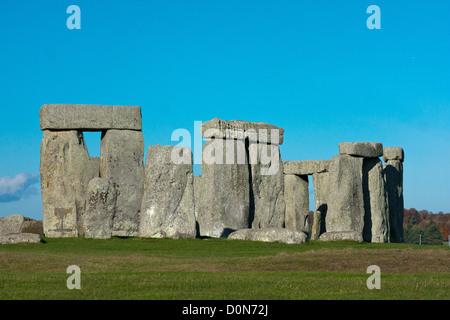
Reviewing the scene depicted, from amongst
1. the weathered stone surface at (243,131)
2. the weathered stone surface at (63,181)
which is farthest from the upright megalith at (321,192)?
the weathered stone surface at (63,181)

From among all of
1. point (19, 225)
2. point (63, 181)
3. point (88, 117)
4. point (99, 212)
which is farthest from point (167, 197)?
point (19, 225)

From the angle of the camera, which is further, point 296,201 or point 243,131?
point 296,201

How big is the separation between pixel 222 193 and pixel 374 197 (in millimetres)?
5752

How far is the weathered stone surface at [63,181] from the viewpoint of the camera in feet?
82.6

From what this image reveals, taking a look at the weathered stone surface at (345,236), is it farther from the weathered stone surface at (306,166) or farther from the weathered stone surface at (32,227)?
the weathered stone surface at (32,227)

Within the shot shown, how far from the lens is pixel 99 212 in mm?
22672

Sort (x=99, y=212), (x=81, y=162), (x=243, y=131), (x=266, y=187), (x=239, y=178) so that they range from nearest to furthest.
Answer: (x=99, y=212) → (x=81, y=162) → (x=239, y=178) → (x=243, y=131) → (x=266, y=187)

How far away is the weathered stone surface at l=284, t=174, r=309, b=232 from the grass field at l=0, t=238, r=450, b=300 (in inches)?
483

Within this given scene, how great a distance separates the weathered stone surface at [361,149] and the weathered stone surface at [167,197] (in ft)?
22.5

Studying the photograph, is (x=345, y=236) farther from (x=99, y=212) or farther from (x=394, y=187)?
(x=394, y=187)

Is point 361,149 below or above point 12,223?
above

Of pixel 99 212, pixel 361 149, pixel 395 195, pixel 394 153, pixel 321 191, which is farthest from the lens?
pixel 321 191
